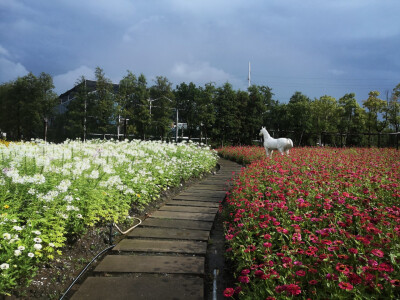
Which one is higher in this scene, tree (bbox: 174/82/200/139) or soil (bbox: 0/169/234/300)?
tree (bbox: 174/82/200/139)

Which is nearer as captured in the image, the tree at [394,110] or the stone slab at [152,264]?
the stone slab at [152,264]

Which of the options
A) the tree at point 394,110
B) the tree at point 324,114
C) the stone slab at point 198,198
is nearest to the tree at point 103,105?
the stone slab at point 198,198

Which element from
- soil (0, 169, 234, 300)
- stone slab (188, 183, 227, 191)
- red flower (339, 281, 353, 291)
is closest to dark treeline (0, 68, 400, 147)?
stone slab (188, 183, 227, 191)

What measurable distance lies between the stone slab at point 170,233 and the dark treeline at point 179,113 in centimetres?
1601

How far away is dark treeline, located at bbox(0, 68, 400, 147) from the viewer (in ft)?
63.9

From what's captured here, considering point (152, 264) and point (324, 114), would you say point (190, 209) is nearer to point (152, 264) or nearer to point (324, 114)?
point (152, 264)

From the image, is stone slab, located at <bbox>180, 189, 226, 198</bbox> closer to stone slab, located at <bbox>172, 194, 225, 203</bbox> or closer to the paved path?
stone slab, located at <bbox>172, 194, 225, 203</bbox>

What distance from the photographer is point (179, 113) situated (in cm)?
2366

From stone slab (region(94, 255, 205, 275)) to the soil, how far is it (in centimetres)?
15

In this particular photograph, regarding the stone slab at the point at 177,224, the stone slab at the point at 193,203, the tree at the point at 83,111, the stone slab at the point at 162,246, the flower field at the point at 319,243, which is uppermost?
the tree at the point at 83,111

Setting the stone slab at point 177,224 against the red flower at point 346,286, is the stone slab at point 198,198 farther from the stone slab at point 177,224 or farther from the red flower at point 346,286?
the red flower at point 346,286

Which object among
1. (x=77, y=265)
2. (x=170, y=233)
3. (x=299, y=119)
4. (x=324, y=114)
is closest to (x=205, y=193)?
(x=170, y=233)

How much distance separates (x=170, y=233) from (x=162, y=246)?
471 mm

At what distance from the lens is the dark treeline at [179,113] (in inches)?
767
